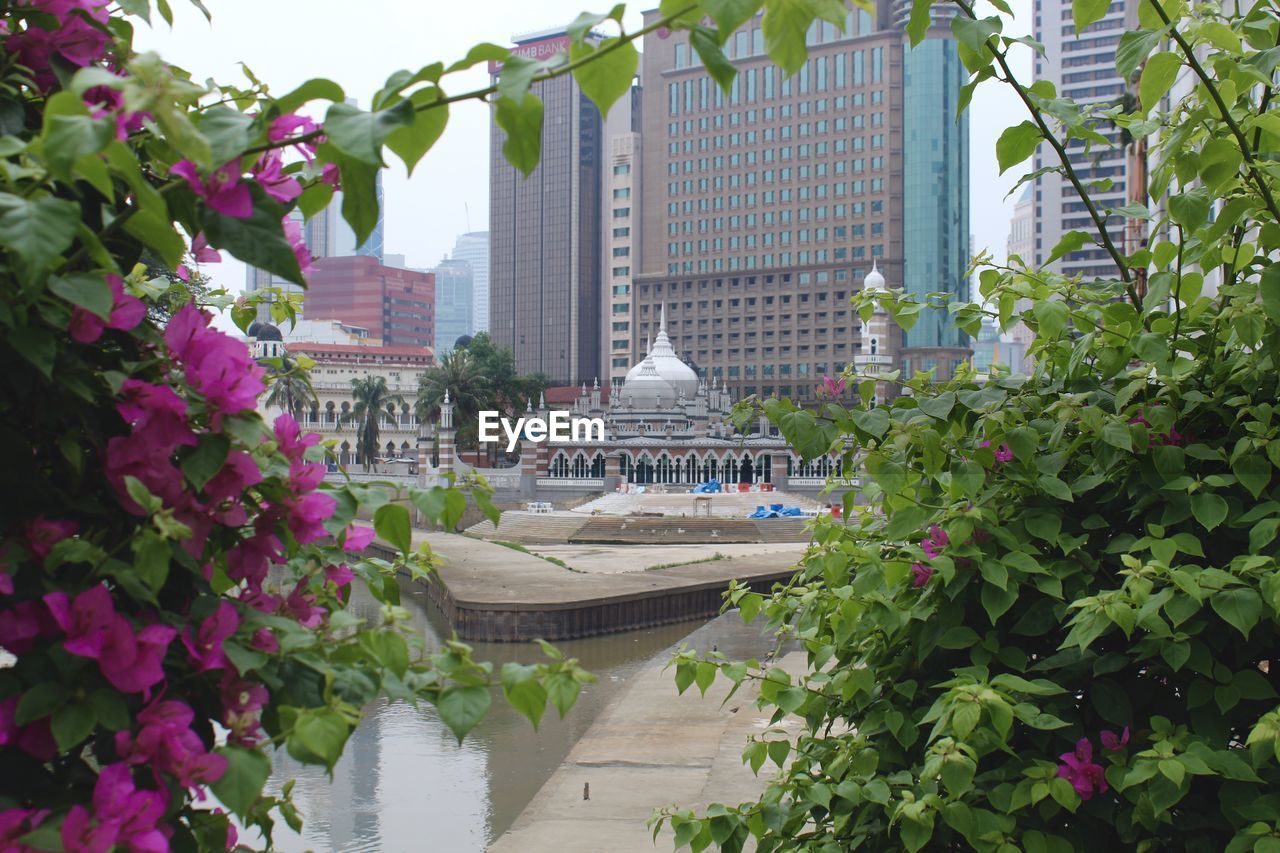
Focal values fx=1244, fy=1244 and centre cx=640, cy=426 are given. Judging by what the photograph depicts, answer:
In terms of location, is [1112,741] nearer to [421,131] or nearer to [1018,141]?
[1018,141]

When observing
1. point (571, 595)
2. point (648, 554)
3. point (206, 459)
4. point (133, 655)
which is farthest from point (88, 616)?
point (648, 554)

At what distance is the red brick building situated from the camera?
185m

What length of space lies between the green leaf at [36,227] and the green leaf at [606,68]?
2.74ft

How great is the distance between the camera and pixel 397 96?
2.11 metres

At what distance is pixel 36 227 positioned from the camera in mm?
1771

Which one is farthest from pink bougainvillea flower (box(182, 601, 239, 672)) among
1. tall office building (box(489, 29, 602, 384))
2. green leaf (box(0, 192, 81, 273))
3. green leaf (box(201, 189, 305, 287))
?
tall office building (box(489, 29, 602, 384))

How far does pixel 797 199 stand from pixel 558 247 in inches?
1414

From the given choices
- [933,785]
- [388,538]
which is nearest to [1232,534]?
[933,785]

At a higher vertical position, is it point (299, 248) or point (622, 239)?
point (622, 239)

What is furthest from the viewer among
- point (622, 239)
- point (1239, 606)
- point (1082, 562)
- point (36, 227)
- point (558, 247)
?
point (558, 247)

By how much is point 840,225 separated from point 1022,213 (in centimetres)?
9150

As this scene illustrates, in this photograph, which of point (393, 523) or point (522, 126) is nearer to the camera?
point (522, 126)

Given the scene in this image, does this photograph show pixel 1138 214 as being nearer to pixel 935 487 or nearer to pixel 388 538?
pixel 935 487

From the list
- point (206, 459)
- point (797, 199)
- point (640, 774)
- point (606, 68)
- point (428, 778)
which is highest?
point (797, 199)
